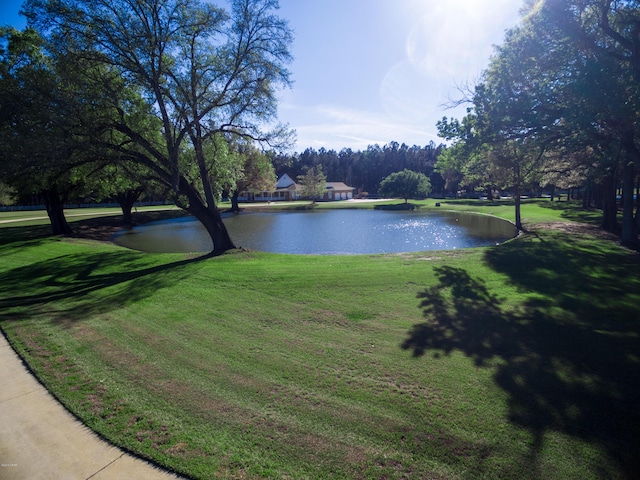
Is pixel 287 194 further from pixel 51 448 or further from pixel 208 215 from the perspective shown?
pixel 51 448

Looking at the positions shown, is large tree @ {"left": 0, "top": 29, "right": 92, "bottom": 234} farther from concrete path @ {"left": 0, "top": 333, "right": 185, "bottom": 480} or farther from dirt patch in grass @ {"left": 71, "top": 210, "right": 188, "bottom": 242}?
dirt patch in grass @ {"left": 71, "top": 210, "right": 188, "bottom": 242}

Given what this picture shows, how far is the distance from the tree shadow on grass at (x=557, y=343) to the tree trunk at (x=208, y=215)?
9.70m

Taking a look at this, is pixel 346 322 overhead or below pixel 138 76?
below

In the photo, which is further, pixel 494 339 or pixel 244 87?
pixel 244 87

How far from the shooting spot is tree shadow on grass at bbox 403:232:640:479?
3.99 m

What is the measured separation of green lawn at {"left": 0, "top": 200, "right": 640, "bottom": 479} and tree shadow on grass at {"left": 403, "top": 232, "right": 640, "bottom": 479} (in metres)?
0.03

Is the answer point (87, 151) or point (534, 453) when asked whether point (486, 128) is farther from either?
point (87, 151)

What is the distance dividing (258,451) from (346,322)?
3.70 meters

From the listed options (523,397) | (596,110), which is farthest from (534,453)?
(596,110)

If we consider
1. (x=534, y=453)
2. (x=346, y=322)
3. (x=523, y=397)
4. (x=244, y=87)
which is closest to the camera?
(x=534, y=453)

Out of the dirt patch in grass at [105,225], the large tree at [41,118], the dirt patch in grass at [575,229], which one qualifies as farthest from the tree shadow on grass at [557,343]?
the dirt patch in grass at [105,225]

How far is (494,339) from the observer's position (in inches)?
243

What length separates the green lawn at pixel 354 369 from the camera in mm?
3629

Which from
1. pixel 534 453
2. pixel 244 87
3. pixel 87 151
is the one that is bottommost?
pixel 534 453
